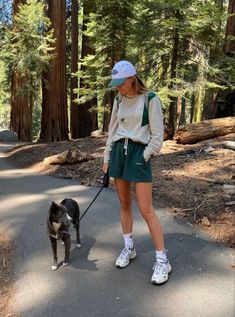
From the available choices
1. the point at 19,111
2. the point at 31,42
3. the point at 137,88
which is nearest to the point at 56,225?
the point at 137,88

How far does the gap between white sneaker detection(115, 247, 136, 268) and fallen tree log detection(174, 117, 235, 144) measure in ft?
21.1

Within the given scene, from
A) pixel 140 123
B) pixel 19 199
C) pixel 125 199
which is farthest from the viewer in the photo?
pixel 19 199

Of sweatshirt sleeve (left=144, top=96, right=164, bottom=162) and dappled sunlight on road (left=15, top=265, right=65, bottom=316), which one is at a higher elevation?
sweatshirt sleeve (left=144, top=96, right=164, bottom=162)

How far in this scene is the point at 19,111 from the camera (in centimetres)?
1917

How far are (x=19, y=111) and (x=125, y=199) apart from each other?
1529 cm

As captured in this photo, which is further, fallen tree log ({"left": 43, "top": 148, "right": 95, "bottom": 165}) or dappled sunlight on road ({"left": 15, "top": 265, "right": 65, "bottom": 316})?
fallen tree log ({"left": 43, "top": 148, "right": 95, "bottom": 165})

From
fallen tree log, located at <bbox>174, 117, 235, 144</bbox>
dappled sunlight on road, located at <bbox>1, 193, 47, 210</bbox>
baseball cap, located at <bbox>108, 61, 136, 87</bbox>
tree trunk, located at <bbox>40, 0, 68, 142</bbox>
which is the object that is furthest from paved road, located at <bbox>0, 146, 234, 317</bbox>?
tree trunk, located at <bbox>40, 0, 68, 142</bbox>

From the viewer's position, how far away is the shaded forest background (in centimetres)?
1240

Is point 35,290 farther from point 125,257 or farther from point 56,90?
point 56,90

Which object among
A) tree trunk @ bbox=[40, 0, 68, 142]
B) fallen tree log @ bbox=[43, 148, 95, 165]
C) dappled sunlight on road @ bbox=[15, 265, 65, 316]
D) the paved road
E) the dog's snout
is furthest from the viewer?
tree trunk @ bbox=[40, 0, 68, 142]

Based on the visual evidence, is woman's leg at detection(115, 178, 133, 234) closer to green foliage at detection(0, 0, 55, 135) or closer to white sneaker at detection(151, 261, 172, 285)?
white sneaker at detection(151, 261, 172, 285)

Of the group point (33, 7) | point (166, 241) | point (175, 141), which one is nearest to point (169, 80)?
point (175, 141)

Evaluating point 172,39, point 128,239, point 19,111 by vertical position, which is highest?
point 172,39

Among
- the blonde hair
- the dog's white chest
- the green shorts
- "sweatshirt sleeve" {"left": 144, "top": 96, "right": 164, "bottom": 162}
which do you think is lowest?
the dog's white chest
